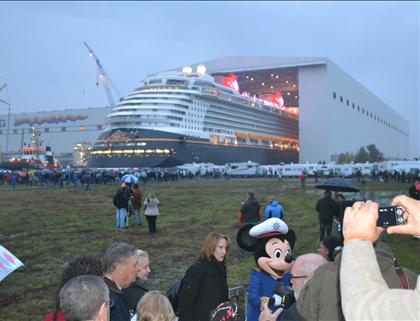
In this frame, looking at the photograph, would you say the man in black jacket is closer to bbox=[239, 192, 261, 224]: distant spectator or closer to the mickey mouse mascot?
bbox=[239, 192, 261, 224]: distant spectator

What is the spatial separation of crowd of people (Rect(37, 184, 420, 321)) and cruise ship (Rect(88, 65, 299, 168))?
51.2 m

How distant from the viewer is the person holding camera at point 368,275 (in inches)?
52.9

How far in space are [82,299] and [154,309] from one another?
0.70 metres

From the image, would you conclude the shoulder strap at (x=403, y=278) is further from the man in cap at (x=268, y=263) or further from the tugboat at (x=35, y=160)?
the tugboat at (x=35, y=160)

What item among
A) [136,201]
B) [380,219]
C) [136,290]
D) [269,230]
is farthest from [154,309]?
[136,201]

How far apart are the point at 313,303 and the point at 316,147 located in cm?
8068

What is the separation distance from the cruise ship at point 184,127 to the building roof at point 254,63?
341 centimetres

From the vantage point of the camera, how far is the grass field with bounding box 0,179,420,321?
6883 mm

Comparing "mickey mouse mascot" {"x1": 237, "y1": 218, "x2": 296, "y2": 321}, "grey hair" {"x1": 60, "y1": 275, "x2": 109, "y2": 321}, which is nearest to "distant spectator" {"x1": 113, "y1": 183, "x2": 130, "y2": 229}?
"mickey mouse mascot" {"x1": 237, "y1": 218, "x2": 296, "y2": 321}

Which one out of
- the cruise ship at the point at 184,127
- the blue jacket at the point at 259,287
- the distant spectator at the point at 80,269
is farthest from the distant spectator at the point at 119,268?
the cruise ship at the point at 184,127

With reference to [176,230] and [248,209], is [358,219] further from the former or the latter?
[176,230]

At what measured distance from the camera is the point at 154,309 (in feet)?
9.66

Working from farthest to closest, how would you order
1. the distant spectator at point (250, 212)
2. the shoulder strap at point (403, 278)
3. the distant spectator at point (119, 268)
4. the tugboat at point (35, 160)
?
1. the tugboat at point (35, 160)
2. the distant spectator at point (250, 212)
3. the distant spectator at point (119, 268)
4. the shoulder strap at point (403, 278)

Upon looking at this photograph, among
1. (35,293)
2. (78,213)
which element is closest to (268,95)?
(78,213)
